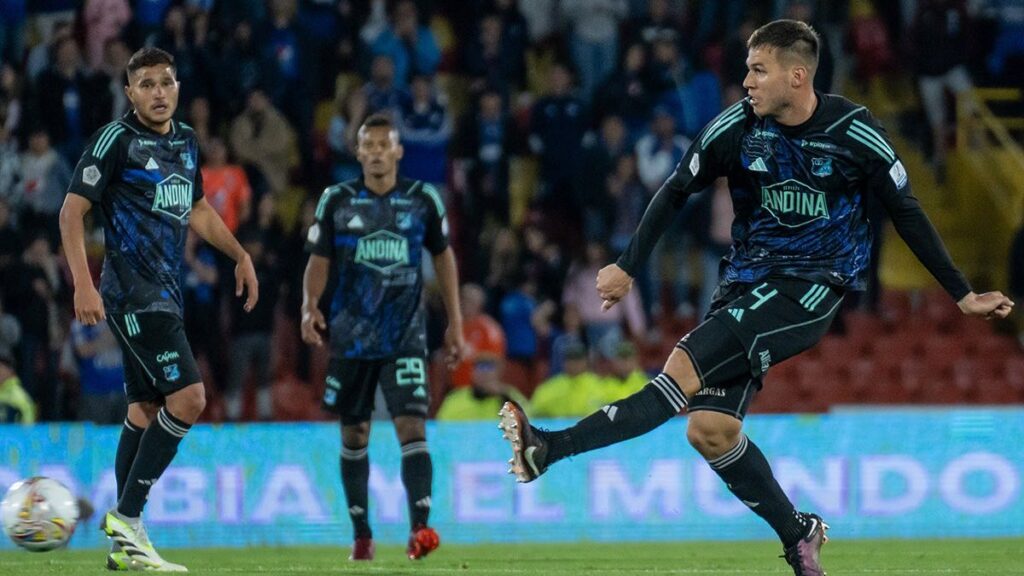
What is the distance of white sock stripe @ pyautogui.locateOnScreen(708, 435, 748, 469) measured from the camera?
7026 mm

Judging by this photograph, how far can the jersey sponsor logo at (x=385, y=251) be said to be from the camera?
10.1 meters

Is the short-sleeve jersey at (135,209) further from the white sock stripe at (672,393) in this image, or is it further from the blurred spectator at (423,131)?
the blurred spectator at (423,131)

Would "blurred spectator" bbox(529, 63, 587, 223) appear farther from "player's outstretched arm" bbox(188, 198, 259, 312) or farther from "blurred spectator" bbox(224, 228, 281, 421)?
"player's outstretched arm" bbox(188, 198, 259, 312)

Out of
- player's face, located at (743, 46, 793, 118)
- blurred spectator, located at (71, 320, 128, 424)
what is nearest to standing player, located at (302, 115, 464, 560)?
player's face, located at (743, 46, 793, 118)

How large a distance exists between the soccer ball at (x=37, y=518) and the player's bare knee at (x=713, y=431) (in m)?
3.21

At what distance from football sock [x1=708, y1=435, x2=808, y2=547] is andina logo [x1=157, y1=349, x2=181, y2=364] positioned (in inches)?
106

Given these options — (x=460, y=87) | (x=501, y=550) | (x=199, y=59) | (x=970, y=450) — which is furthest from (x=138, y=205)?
(x=460, y=87)

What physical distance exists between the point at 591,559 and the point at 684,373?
12.4 ft

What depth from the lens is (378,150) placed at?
10.0 m

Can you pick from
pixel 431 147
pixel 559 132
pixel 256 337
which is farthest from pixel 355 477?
pixel 559 132

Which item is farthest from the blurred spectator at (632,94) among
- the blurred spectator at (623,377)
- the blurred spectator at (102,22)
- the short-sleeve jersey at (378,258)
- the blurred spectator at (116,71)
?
the short-sleeve jersey at (378,258)

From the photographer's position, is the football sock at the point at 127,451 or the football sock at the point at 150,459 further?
the football sock at the point at 127,451

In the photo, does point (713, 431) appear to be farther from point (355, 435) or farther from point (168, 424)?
point (355, 435)

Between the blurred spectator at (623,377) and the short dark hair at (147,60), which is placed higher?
the short dark hair at (147,60)
